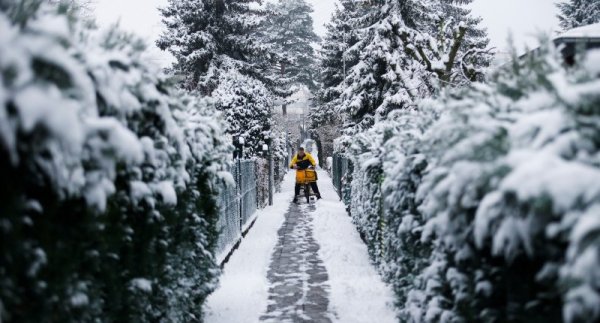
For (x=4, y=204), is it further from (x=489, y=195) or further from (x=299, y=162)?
(x=299, y=162)

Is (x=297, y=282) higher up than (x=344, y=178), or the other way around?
(x=344, y=178)

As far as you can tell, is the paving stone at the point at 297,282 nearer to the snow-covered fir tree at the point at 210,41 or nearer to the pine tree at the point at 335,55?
the snow-covered fir tree at the point at 210,41

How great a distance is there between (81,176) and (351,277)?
601 centimetres

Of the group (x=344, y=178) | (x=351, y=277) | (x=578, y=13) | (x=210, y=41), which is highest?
(x=578, y=13)

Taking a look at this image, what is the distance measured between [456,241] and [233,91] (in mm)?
14280

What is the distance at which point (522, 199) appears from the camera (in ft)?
5.33

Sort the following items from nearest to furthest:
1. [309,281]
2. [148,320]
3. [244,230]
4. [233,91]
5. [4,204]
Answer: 1. [4,204]
2. [148,320]
3. [309,281]
4. [244,230]
5. [233,91]

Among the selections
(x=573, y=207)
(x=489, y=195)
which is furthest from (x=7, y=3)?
(x=573, y=207)

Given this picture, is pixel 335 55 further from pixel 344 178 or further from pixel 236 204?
pixel 236 204

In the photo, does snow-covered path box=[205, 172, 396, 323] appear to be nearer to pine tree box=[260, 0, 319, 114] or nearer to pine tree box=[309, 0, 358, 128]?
pine tree box=[309, 0, 358, 128]

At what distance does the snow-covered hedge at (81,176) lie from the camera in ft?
5.28

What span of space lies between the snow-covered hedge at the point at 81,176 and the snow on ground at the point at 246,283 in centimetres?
217

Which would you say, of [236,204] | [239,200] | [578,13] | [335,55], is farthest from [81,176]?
[578,13]

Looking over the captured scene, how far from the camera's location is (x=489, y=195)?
187 cm
